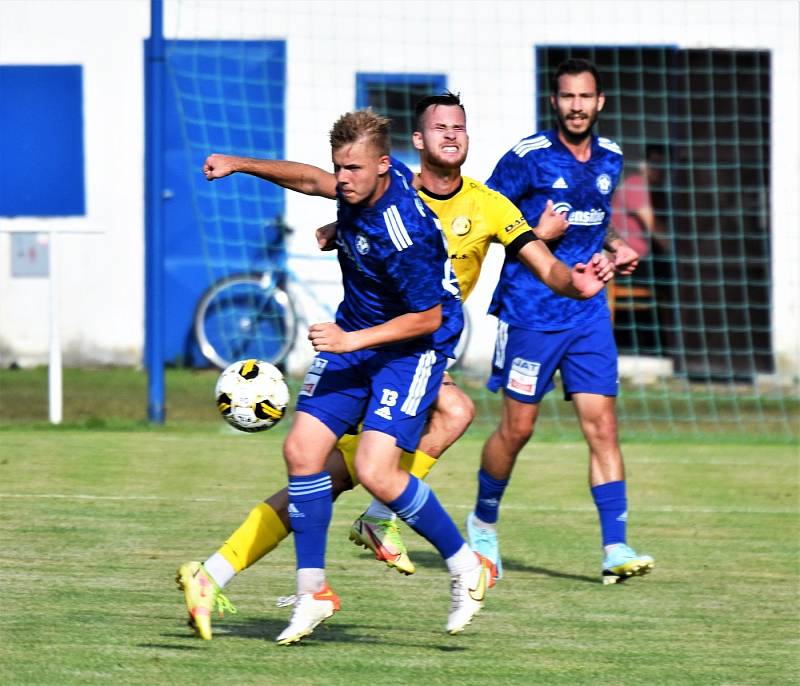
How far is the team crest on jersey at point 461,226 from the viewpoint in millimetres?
6020

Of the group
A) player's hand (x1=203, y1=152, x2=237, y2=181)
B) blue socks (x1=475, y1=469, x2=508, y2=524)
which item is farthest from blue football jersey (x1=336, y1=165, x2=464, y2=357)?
blue socks (x1=475, y1=469, x2=508, y2=524)

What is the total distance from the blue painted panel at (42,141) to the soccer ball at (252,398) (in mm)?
10038

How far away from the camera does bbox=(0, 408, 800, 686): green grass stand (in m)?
4.93

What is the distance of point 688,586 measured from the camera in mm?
6449

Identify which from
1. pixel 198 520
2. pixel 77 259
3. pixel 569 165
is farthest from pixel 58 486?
pixel 77 259

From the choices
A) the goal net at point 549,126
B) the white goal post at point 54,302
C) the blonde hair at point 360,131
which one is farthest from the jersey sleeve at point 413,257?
the goal net at point 549,126

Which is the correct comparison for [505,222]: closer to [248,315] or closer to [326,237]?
[326,237]

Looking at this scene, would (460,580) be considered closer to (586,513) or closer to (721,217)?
(586,513)

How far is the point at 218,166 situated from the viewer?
551 cm

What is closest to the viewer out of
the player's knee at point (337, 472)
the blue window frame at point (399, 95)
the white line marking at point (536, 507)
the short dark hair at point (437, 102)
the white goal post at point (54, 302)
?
the player's knee at point (337, 472)

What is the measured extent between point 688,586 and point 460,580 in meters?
1.52

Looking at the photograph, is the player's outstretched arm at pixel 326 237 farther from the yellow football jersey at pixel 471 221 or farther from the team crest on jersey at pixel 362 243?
the yellow football jersey at pixel 471 221

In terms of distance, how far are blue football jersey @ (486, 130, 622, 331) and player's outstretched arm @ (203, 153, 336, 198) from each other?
49.4 inches

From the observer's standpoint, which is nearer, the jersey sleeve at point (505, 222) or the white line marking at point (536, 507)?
the jersey sleeve at point (505, 222)
